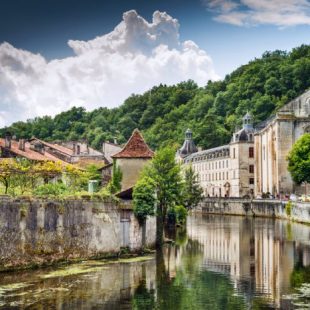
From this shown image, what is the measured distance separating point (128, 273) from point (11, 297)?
801 cm

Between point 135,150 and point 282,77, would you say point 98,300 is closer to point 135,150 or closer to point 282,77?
point 135,150

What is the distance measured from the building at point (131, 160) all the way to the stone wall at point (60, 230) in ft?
22.8

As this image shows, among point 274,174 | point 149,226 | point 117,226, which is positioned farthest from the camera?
point 274,174

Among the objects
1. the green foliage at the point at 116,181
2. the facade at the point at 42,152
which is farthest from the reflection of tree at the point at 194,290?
the facade at the point at 42,152

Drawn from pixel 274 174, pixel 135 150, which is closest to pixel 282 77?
pixel 274 174

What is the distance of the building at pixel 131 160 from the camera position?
48.5 m

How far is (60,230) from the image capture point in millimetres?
36594

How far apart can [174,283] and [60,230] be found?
7.59 m

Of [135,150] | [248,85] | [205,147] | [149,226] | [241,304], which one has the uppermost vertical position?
[248,85]

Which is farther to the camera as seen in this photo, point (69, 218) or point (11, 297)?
point (69, 218)

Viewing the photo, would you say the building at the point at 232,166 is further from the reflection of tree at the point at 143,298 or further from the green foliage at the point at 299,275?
the reflection of tree at the point at 143,298

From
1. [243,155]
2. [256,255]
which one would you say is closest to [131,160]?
[256,255]

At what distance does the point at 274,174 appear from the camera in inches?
4365

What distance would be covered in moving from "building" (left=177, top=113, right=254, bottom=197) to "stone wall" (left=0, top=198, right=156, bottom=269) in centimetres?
8594
